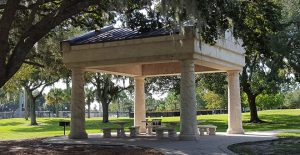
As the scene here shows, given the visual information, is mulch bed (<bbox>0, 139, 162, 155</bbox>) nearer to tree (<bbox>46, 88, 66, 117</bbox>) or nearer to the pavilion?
the pavilion

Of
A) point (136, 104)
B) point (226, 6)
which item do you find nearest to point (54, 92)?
point (136, 104)

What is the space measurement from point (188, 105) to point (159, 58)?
2.45 meters

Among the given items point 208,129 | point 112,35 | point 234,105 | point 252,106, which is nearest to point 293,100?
point 252,106

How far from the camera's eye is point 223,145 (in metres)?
17.1

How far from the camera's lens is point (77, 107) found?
2197cm

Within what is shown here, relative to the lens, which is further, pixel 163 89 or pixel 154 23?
pixel 163 89

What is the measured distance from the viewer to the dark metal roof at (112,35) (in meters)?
20.2

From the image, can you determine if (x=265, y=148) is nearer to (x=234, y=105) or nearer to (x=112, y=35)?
(x=234, y=105)

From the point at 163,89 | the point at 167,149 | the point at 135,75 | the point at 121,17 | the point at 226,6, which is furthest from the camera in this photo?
the point at 163,89

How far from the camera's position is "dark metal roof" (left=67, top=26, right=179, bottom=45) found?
20219 mm

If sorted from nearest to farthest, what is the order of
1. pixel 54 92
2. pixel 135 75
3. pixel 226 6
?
pixel 226 6, pixel 135 75, pixel 54 92

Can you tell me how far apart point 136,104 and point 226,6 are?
13559 mm

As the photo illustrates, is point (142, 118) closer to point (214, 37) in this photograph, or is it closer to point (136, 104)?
point (136, 104)

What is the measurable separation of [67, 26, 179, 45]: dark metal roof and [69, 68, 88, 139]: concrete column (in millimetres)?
1574
